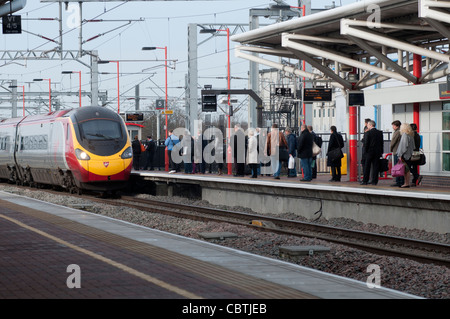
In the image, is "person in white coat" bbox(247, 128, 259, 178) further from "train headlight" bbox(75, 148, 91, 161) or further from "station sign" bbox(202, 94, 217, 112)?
"train headlight" bbox(75, 148, 91, 161)

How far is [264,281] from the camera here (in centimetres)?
841

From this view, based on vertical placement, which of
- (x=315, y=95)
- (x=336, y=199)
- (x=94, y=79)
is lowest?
(x=336, y=199)

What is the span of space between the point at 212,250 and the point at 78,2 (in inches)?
966

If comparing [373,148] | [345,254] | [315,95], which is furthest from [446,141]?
[345,254]

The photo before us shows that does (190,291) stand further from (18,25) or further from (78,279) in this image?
(18,25)

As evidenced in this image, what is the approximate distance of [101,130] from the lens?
25344 mm

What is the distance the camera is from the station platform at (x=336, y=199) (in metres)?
15.4

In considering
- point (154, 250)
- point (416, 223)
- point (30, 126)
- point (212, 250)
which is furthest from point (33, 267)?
point (30, 126)

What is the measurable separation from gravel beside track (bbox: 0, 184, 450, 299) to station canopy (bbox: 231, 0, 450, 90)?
4.33 meters

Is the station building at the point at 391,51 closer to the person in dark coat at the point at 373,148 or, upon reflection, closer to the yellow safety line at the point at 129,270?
the person in dark coat at the point at 373,148

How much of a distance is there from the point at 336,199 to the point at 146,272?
Answer: 1007 centimetres

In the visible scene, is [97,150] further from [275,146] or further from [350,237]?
[350,237]

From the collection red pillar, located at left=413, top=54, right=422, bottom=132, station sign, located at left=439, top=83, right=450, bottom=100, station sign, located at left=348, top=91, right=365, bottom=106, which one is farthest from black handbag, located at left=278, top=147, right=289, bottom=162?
station sign, located at left=439, top=83, right=450, bottom=100

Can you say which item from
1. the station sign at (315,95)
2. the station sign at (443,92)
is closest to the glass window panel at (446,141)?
the station sign at (443,92)
